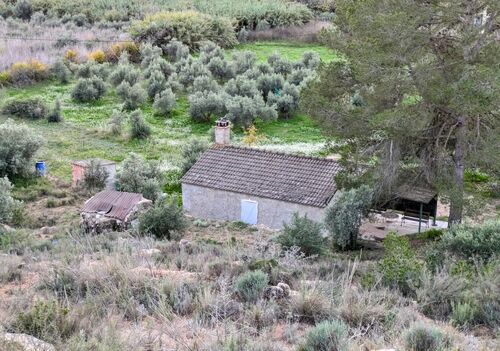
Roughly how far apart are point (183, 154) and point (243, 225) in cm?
623

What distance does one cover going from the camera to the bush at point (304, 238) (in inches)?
567

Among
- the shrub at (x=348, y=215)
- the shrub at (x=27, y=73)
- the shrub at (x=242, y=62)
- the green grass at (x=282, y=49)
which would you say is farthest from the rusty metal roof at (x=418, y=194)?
the green grass at (x=282, y=49)

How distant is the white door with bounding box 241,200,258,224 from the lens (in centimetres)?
2039

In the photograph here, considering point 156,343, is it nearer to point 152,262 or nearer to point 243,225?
point 152,262

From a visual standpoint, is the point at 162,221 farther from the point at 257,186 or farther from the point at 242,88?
the point at 242,88

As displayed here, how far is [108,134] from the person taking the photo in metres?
30.3

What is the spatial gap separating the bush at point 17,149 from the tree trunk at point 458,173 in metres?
15.6

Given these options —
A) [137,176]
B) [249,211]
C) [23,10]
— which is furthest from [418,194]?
[23,10]

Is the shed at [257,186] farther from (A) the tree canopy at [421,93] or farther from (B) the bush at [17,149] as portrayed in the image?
(B) the bush at [17,149]

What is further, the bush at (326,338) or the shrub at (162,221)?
the shrub at (162,221)

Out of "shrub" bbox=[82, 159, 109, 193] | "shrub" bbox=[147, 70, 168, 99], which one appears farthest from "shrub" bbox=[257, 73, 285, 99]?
"shrub" bbox=[82, 159, 109, 193]

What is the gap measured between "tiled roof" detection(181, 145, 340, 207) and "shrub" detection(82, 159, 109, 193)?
3440 millimetres

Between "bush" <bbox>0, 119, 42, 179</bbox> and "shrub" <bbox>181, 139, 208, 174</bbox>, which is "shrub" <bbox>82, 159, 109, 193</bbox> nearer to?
"bush" <bbox>0, 119, 42, 179</bbox>

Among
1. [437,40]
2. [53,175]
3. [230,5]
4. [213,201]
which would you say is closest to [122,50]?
[230,5]
